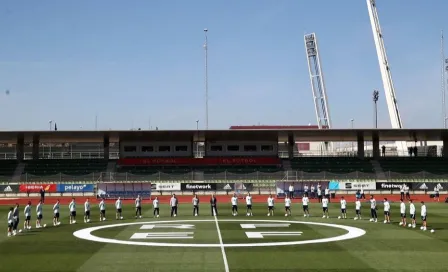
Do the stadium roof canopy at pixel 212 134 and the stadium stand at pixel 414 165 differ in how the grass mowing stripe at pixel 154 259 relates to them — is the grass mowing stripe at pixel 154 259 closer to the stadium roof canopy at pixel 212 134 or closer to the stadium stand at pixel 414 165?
the stadium roof canopy at pixel 212 134

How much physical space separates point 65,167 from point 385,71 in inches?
2153

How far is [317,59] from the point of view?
414ft

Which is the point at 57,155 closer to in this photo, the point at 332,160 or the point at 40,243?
the point at 332,160

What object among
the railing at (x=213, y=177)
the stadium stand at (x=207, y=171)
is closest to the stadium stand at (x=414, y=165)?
the railing at (x=213, y=177)

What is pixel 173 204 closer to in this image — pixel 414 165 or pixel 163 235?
pixel 163 235

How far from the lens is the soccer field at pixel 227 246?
1708 cm

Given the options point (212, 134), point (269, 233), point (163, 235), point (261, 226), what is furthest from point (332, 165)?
point (163, 235)

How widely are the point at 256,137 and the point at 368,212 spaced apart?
32.3m

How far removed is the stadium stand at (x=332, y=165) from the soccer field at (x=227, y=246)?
1299 inches

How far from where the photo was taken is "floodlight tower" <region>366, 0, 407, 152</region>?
83125mm

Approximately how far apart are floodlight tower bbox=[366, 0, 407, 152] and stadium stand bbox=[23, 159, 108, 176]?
47369mm

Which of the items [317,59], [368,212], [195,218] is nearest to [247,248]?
[195,218]

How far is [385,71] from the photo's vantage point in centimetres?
8550

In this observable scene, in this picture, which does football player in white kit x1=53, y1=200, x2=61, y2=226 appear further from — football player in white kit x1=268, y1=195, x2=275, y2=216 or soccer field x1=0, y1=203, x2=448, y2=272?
football player in white kit x1=268, y1=195, x2=275, y2=216
